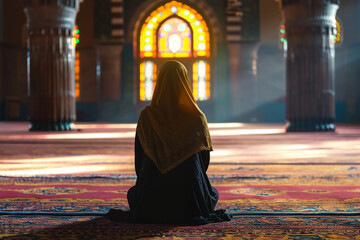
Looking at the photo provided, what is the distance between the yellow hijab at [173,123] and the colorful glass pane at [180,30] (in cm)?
1518

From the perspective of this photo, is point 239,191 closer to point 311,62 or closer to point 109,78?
point 311,62

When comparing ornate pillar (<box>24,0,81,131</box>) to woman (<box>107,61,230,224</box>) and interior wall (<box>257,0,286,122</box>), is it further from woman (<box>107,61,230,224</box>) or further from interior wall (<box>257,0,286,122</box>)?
woman (<box>107,61,230,224</box>)

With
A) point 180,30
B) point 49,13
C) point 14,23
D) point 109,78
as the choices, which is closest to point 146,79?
point 109,78

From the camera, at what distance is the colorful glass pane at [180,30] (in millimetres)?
17609

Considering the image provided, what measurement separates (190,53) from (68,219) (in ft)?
50.2

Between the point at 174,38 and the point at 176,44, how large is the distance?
211 millimetres

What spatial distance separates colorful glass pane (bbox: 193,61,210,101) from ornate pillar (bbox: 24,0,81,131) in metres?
7.34

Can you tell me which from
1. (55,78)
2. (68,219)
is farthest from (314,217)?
(55,78)

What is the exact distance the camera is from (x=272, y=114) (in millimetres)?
17844

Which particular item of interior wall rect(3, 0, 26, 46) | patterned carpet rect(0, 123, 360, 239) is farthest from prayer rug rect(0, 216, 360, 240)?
interior wall rect(3, 0, 26, 46)

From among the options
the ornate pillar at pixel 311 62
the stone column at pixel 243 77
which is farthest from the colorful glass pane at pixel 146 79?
the ornate pillar at pixel 311 62

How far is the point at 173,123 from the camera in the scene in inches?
107

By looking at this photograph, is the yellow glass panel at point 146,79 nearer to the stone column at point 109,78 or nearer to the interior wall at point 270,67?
the stone column at point 109,78

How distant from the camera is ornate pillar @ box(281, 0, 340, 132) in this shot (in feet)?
34.2
